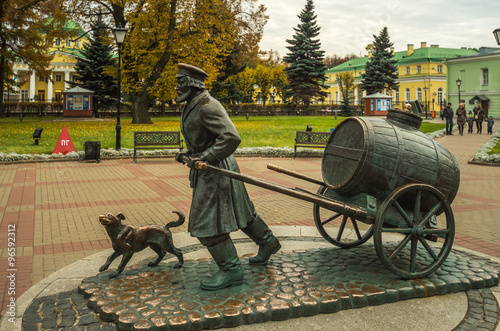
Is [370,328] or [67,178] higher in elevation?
[67,178]

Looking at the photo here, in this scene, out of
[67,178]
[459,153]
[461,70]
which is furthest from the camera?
[461,70]

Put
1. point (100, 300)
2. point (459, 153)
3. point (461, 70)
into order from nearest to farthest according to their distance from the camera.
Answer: point (100, 300)
point (459, 153)
point (461, 70)

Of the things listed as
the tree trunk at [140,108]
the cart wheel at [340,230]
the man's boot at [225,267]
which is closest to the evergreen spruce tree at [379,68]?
the tree trunk at [140,108]

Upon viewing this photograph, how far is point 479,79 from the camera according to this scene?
185 ft

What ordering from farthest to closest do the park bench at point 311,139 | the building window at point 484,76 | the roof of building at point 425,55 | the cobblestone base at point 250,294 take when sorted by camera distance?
the roof of building at point 425,55
the building window at point 484,76
the park bench at point 311,139
the cobblestone base at point 250,294

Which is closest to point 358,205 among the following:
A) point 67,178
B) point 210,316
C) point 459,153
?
point 210,316

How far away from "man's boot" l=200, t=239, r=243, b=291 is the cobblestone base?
10 centimetres

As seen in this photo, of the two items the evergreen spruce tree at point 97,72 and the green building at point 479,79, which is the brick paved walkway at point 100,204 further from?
the green building at point 479,79

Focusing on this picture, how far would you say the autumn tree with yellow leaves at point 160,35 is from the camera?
29.2 m

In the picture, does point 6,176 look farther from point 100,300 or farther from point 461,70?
point 461,70

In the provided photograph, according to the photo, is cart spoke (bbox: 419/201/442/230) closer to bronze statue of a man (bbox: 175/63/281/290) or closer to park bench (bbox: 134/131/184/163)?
bronze statue of a man (bbox: 175/63/281/290)

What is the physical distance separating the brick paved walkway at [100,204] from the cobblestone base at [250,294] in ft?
3.38

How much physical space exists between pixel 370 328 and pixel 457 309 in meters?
1.01

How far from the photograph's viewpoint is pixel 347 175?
4.54 meters
